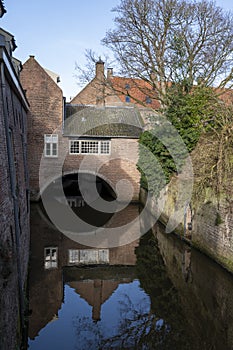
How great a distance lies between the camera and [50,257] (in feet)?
36.7

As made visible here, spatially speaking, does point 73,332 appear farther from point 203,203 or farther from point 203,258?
point 203,203

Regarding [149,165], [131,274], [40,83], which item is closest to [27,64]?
[40,83]

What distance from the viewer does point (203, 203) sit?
10867 mm

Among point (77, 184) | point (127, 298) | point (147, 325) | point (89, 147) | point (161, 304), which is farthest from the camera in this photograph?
point (77, 184)

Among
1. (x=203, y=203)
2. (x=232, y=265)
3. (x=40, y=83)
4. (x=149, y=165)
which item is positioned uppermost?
(x=40, y=83)

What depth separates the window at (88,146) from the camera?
2139cm

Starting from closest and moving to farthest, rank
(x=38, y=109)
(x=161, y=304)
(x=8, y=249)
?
1. (x=8, y=249)
2. (x=161, y=304)
3. (x=38, y=109)

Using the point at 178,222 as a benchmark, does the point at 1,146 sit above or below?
above

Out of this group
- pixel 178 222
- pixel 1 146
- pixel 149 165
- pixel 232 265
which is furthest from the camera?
pixel 149 165

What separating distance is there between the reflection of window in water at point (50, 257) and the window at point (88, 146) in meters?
10.1

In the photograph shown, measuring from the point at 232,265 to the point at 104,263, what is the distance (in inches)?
165

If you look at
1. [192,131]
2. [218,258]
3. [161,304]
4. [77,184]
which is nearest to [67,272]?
[161,304]

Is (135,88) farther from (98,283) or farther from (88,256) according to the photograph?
(98,283)

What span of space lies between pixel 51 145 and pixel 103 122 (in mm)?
3846
